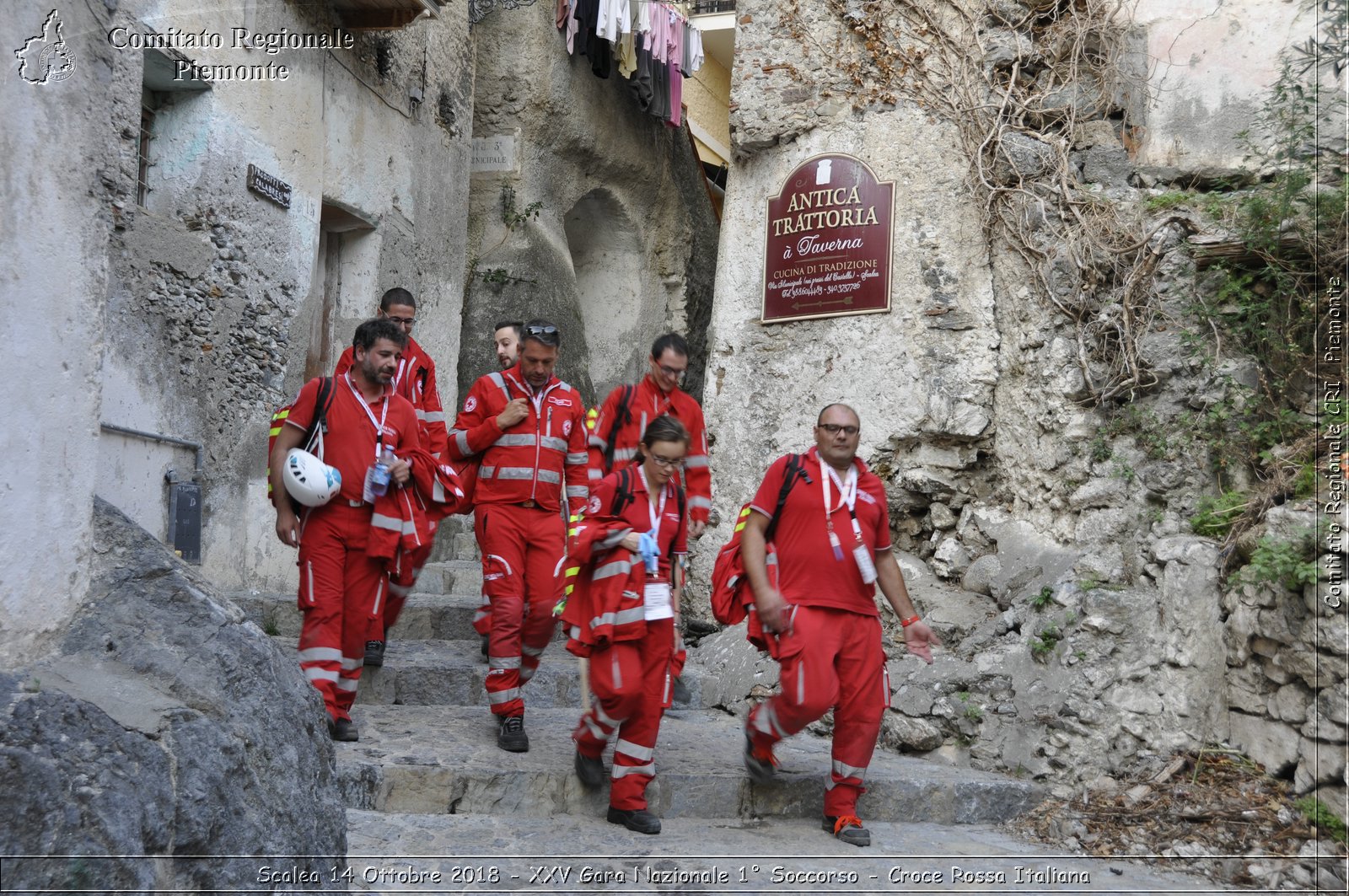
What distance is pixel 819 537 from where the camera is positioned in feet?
16.4

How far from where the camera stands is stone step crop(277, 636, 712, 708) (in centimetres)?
606

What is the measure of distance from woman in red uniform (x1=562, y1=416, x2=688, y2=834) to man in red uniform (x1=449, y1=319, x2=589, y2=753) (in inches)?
22.0

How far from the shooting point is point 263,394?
310 inches

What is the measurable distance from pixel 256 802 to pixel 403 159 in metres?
7.36

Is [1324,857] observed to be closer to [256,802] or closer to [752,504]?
[752,504]

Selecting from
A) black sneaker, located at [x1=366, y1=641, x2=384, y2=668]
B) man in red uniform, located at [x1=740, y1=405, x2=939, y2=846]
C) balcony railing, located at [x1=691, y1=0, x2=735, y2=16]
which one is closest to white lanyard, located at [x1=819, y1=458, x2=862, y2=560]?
man in red uniform, located at [x1=740, y1=405, x2=939, y2=846]

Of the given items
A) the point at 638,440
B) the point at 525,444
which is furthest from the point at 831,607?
the point at 525,444

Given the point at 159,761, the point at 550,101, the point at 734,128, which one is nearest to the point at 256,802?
the point at 159,761

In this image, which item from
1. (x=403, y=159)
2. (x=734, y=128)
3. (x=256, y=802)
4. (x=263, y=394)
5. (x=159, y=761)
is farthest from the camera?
(x=403, y=159)

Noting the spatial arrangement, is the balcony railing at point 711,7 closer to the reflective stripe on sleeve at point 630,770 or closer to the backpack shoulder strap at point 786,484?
the backpack shoulder strap at point 786,484

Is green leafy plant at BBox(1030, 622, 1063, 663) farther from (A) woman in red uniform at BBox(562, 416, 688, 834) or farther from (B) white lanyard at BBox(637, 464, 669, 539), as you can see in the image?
(B) white lanyard at BBox(637, 464, 669, 539)

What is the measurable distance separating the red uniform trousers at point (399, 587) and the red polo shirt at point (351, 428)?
41 cm

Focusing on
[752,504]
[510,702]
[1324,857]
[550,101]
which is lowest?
[1324,857]

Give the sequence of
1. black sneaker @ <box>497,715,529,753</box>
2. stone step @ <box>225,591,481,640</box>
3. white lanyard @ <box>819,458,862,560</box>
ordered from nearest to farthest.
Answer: white lanyard @ <box>819,458,862,560</box> → black sneaker @ <box>497,715,529,753</box> → stone step @ <box>225,591,481,640</box>
